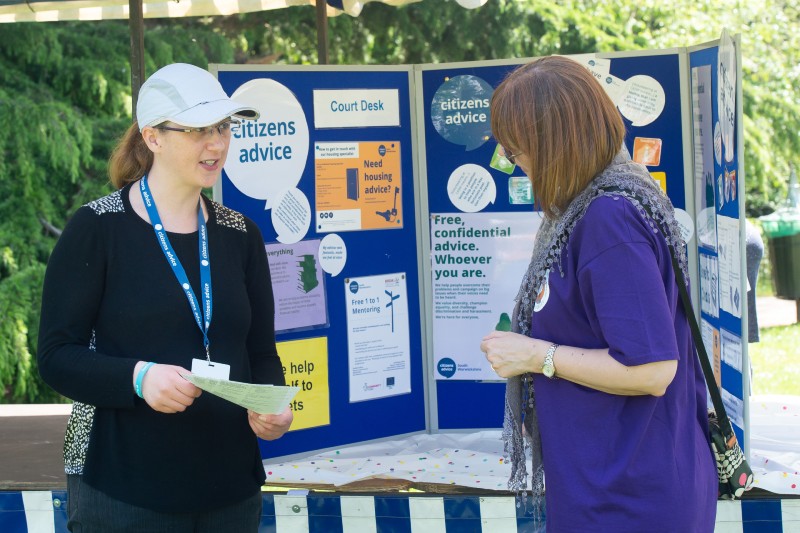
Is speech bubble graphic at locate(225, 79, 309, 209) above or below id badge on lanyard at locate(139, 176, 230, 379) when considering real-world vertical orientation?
above

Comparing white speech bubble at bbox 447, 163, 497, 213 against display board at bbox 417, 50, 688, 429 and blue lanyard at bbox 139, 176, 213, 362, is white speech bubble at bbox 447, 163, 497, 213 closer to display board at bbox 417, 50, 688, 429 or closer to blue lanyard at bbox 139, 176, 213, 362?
display board at bbox 417, 50, 688, 429

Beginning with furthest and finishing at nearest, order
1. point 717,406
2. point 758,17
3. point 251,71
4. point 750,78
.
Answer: point 758,17
point 750,78
point 251,71
point 717,406

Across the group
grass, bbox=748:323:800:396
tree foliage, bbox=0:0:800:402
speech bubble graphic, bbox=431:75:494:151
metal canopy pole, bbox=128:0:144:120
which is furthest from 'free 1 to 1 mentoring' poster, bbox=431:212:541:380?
grass, bbox=748:323:800:396

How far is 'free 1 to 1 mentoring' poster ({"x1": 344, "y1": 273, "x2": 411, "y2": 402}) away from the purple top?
79.3 inches

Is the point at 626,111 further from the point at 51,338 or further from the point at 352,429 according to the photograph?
the point at 51,338

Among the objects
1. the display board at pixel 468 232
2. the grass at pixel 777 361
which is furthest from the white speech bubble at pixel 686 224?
the grass at pixel 777 361

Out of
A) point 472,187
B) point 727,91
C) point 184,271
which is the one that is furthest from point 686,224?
point 184,271

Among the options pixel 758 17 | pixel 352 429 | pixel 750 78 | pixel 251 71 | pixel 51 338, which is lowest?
pixel 352 429

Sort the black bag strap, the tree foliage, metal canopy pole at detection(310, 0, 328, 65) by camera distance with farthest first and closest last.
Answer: the tree foliage
metal canopy pole at detection(310, 0, 328, 65)
the black bag strap

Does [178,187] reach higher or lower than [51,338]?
higher

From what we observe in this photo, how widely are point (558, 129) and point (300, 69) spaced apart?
2071 millimetres

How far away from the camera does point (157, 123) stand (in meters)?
2.05

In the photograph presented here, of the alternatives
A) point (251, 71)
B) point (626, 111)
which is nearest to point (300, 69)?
point (251, 71)

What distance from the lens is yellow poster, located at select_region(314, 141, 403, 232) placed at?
3697 mm
